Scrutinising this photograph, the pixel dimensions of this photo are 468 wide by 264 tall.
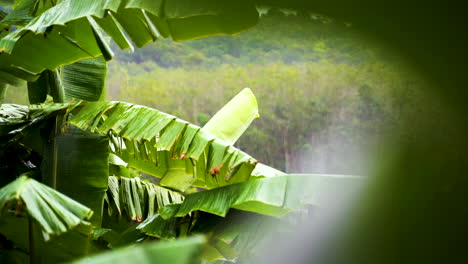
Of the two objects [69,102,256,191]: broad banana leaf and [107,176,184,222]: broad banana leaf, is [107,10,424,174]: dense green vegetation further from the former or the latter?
[69,102,256,191]: broad banana leaf

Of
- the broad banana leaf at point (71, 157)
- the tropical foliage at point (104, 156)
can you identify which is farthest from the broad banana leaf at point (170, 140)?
the broad banana leaf at point (71, 157)

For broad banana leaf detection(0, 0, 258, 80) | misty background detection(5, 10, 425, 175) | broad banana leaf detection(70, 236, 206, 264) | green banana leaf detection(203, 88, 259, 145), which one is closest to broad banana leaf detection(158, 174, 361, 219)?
broad banana leaf detection(0, 0, 258, 80)

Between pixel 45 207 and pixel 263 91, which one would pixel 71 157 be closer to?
pixel 45 207

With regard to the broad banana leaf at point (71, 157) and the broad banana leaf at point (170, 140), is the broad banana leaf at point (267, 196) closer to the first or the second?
the broad banana leaf at point (170, 140)

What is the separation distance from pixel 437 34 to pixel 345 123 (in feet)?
16.7

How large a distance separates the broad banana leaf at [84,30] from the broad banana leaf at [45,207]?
44 centimetres

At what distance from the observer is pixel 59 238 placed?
156cm

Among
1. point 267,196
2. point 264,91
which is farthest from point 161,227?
point 264,91

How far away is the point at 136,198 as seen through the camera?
84.9 inches

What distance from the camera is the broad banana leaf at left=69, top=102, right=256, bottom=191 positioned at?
1516 mm

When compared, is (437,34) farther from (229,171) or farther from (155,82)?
(155,82)

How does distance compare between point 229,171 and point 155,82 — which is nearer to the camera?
point 229,171

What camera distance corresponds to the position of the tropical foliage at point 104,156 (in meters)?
1.25

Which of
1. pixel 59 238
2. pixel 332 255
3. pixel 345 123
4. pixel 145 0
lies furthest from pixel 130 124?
pixel 345 123
